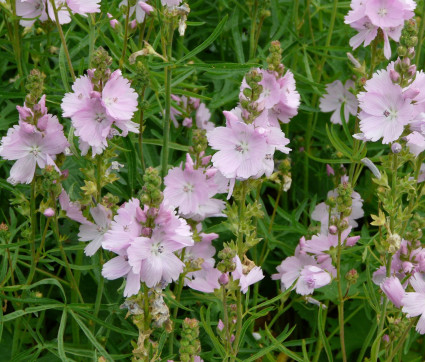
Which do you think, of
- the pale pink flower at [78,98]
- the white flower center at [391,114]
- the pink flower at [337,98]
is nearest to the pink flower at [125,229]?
the pale pink flower at [78,98]

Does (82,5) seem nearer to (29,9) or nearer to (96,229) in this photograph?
(29,9)

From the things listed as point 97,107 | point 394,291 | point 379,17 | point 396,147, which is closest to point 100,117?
point 97,107

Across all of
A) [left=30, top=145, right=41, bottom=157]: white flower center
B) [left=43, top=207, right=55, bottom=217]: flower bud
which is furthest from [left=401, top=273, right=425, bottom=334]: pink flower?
[left=30, top=145, right=41, bottom=157]: white flower center

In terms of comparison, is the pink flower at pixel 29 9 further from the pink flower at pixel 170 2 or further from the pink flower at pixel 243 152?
the pink flower at pixel 243 152

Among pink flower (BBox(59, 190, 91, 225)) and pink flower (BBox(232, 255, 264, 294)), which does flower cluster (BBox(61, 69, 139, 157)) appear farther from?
pink flower (BBox(232, 255, 264, 294))

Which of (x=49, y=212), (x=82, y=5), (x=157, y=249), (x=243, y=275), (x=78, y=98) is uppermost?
(x=82, y=5)

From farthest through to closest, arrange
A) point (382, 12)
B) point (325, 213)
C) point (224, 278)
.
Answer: point (325, 213) → point (382, 12) → point (224, 278)
